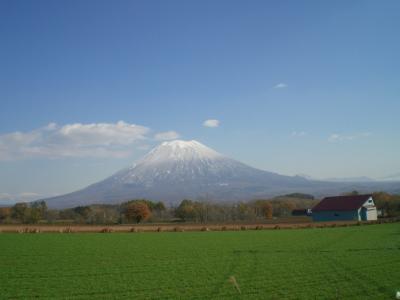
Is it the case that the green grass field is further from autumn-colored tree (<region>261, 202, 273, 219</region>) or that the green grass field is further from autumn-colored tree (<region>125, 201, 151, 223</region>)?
autumn-colored tree (<region>261, 202, 273, 219</region>)

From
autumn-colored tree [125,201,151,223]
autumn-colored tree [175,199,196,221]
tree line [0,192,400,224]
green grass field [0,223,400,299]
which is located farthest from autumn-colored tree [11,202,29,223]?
green grass field [0,223,400,299]

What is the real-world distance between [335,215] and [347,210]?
1985 millimetres

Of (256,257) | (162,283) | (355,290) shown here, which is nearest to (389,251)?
(256,257)

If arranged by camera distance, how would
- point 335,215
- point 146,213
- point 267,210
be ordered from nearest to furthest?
point 335,215 < point 146,213 < point 267,210

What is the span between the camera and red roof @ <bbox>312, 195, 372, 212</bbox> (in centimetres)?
6200

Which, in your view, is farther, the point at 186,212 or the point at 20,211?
the point at 186,212

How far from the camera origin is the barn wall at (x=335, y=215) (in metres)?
61.2

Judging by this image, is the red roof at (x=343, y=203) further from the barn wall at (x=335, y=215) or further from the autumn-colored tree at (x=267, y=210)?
the autumn-colored tree at (x=267, y=210)

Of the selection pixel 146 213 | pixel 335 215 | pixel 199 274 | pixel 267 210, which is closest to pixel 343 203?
pixel 335 215

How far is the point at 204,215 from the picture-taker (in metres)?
73.9

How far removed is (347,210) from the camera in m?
61.9

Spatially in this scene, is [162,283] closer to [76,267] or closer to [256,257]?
[76,267]

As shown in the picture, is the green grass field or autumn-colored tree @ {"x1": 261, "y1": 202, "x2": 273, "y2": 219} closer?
the green grass field

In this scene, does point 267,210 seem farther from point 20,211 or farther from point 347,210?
point 20,211
